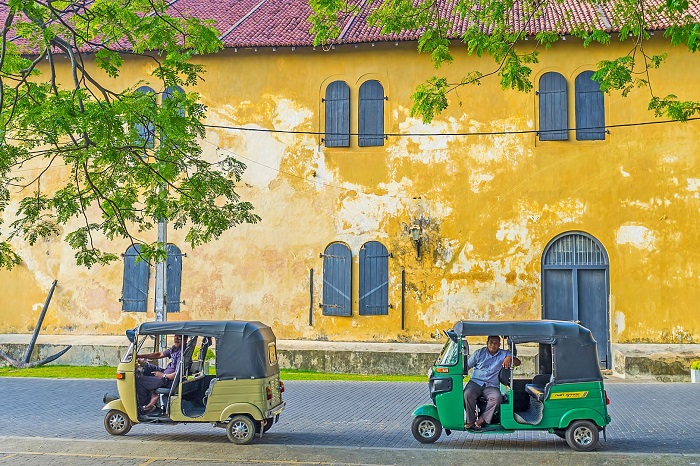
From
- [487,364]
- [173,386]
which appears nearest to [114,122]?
[173,386]

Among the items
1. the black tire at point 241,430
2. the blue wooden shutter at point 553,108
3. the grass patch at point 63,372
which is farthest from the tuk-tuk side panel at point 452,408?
the blue wooden shutter at point 553,108

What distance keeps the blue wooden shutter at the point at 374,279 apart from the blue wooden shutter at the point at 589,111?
6.11 meters

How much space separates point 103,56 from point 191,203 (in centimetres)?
266

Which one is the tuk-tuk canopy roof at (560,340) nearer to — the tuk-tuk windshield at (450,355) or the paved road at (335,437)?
the tuk-tuk windshield at (450,355)

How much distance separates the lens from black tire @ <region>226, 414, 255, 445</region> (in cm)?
1045

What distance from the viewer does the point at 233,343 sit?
10766 millimetres

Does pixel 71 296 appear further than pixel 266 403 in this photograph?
Yes

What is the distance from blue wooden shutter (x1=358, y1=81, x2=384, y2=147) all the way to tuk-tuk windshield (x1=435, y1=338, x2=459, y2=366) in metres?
11.3

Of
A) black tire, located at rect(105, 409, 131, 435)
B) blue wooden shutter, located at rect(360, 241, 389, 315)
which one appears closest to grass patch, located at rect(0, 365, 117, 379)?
blue wooden shutter, located at rect(360, 241, 389, 315)

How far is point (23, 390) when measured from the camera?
16.4 metres

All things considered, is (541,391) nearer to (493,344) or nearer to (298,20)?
(493,344)

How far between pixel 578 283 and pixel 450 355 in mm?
10725

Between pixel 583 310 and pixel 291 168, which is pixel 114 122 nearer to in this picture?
pixel 291 168

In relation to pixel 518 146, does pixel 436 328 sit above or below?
below
